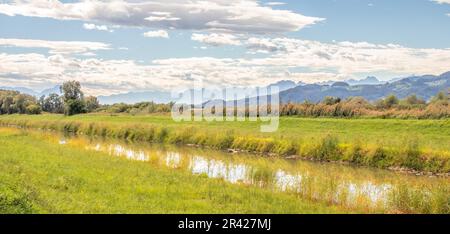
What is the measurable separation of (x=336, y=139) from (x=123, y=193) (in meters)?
19.8

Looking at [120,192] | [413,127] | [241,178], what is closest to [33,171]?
[120,192]

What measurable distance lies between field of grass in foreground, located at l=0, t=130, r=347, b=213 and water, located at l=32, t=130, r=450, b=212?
5.14 ft

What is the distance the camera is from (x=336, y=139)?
33781 millimetres

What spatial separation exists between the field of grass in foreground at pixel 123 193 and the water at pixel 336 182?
5.14 ft

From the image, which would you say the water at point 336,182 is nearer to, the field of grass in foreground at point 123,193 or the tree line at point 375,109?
the field of grass in foreground at point 123,193

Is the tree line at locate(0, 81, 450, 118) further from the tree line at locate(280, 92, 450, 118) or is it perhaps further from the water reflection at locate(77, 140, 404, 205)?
the water reflection at locate(77, 140, 404, 205)

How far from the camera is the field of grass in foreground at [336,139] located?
95.3ft

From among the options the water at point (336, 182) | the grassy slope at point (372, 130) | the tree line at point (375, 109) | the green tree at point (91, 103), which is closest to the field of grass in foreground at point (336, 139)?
the grassy slope at point (372, 130)

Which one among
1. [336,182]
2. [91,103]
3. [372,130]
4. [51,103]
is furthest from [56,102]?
[336,182]

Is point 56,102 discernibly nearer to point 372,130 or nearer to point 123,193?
point 372,130

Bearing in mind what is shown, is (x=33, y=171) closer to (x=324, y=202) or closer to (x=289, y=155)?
(x=324, y=202)

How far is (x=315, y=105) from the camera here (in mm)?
60188

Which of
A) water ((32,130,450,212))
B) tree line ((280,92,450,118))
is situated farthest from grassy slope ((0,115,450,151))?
water ((32,130,450,212))

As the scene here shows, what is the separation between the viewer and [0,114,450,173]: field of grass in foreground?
29.1m
